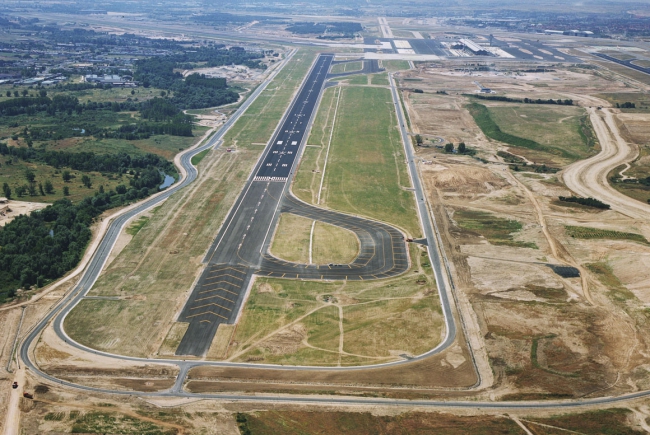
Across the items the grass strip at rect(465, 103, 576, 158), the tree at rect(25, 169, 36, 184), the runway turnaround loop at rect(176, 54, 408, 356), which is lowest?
the runway turnaround loop at rect(176, 54, 408, 356)

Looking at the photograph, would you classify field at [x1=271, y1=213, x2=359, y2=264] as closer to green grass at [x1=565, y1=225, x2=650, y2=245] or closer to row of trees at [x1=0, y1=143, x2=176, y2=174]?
green grass at [x1=565, y1=225, x2=650, y2=245]

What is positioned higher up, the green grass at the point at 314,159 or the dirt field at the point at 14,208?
the green grass at the point at 314,159

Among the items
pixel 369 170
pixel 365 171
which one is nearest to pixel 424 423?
pixel 365 171

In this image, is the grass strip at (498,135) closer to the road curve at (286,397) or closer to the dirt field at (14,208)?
the road curve at (286,397)

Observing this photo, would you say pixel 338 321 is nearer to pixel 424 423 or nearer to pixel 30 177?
pixel 424 423

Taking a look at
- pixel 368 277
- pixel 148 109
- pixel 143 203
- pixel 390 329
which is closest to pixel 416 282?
pixel 368 277

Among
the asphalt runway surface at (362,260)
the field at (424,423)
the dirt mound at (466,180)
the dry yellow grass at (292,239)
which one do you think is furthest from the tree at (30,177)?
the field at (424,423)

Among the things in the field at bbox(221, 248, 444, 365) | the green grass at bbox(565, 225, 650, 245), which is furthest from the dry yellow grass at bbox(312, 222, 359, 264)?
the green grass at bbox(565, 225, 650, 245)
